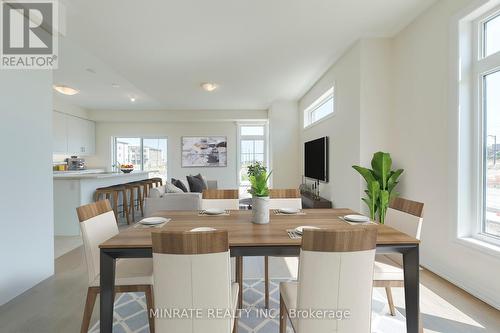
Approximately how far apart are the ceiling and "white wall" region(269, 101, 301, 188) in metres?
1.09

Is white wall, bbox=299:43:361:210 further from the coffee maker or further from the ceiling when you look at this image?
the coffee maker

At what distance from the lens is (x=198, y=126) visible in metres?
8.05

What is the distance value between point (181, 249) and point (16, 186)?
7.11ft

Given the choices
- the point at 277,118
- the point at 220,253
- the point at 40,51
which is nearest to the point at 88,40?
the point at 40,51

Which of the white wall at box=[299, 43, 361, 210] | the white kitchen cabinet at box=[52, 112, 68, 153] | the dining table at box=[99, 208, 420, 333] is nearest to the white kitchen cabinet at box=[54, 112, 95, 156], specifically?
the white kitchen cabinet at box=[52, 112, 68, 153]

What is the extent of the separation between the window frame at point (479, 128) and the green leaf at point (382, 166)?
82cm

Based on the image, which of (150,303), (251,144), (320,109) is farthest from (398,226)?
(251,144)

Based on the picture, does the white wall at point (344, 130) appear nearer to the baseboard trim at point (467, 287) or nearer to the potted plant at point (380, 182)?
the potted plant at point (380, 182)

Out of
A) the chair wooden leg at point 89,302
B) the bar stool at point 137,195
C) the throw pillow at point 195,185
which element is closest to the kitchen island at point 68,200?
the bar stool at point 137,195

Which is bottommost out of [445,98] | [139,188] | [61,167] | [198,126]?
[139,188]

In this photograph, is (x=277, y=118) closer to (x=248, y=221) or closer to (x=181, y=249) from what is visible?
(x=248, y=221)

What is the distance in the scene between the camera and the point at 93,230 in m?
1.69

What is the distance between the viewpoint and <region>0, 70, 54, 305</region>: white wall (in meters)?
2.21

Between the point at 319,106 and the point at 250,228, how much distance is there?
4351mm
